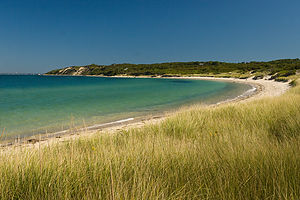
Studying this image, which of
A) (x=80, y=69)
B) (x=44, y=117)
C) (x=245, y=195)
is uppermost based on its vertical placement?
(x=80, y=69)

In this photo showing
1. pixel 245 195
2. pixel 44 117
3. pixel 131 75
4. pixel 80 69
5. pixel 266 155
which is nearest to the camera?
pixel 245 195

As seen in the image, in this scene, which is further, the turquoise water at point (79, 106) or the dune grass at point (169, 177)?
the turquoise water at point (79, 106)

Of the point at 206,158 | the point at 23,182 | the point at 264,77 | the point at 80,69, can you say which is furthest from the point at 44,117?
the point at 80,69

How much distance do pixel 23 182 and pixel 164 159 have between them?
57.9 inches

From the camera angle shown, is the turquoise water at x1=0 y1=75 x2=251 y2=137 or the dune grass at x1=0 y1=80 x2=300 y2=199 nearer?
the dune grass at x1=0 y1=80 x2=300 y2=199

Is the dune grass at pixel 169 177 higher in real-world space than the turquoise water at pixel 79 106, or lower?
higher

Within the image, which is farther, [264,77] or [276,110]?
[264,77]

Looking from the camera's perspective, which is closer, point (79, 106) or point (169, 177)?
point (169, 177)

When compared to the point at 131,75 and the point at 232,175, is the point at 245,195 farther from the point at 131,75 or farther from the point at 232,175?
the point at 131,75

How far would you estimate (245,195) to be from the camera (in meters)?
1.46

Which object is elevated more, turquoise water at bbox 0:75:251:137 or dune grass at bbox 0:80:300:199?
dune grass at bbox 0:80:300:199

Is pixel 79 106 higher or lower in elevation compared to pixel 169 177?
lower

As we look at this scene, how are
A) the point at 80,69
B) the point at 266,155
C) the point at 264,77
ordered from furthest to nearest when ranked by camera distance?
1. the point at 80,69
2. the point at 264,77
3. the point at 266,155

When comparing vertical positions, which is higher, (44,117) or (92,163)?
(92,163)
